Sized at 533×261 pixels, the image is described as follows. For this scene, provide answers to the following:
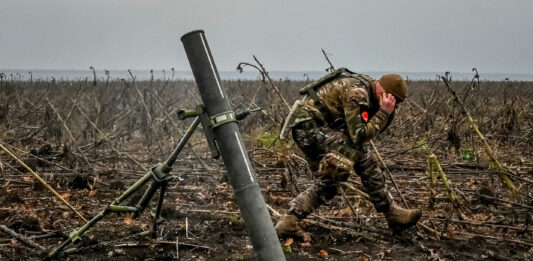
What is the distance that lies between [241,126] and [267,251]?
10.2m

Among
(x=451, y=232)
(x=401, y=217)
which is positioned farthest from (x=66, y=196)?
(x=451, y=232)

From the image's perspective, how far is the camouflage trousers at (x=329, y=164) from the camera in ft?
15.1

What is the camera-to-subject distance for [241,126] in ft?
39.8

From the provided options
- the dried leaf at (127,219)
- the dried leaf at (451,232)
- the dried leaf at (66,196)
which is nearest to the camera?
the dried leaf at (451,232)

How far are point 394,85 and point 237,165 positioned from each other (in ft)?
9.32

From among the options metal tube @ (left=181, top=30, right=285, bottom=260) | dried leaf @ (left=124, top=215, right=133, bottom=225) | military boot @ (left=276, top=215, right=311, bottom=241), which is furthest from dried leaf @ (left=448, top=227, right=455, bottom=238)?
metal tube @ (left=181, top=30, right=285, bottom=260)

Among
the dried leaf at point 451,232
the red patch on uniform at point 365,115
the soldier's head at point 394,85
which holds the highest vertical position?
the soldier's head at point 394,85

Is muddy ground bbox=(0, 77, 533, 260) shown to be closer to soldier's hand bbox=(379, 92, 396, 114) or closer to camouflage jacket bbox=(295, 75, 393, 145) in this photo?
camouflage jacket bbox=(295, 75, 393, 145)

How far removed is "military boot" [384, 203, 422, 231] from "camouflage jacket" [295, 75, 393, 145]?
0.84m

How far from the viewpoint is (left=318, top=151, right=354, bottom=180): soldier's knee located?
448 centimetres

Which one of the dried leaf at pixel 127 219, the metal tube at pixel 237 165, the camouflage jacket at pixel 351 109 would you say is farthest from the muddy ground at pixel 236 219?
the metal tube at pixel 237 165

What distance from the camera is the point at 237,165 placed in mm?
1971

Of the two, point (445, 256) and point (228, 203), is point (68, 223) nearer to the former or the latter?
point (228, 203)

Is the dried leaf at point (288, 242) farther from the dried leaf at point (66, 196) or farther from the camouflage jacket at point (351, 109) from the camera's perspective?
the dried leaf at point (66, 196)
